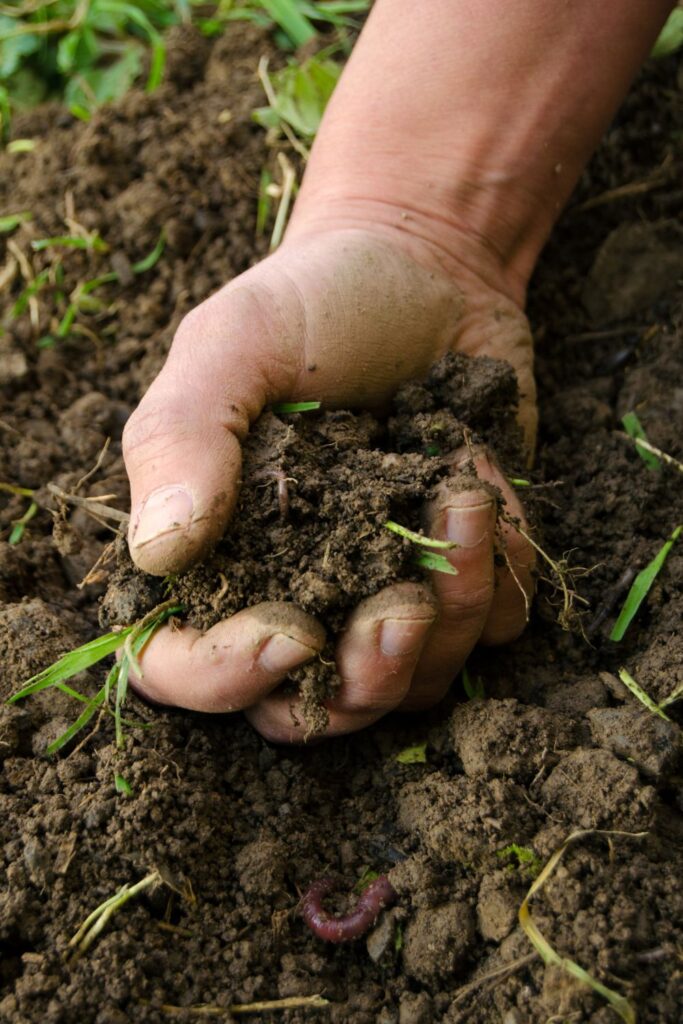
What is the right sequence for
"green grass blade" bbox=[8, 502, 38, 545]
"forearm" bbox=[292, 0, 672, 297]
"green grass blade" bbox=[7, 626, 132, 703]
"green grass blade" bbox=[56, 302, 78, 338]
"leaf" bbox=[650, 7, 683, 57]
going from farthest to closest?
"leaf" bbox=[650, 7, 683, 57]
"green grass blade" bbox=[56, 302, 78, 338]
"forearm" bbox=[292, 0, 672, 297]
"green grass blade" bbox=[8, 502, 38, 545]
"green grass blade" bbox=[7, 626, 132, 703]

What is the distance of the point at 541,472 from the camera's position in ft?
8.68

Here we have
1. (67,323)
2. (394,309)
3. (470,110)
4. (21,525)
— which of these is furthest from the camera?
(67,323)

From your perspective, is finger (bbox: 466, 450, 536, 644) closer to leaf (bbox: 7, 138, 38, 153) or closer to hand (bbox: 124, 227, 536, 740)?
hand (bbox: 124, 227, 536, 740)

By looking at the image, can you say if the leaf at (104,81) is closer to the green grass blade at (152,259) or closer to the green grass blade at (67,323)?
the green grass blade at (152,259)

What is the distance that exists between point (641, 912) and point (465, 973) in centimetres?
39

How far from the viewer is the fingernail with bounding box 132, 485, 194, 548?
1.97m

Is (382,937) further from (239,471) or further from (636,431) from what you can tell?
(636,431)

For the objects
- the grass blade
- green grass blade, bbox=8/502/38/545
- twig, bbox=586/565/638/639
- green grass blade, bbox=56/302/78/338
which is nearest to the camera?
the grass blade

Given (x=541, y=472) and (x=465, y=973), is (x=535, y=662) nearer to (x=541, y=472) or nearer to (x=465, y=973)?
(x=541, y=472)

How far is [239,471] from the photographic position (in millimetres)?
2092

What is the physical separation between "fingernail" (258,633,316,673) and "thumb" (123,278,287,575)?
0.81 ft

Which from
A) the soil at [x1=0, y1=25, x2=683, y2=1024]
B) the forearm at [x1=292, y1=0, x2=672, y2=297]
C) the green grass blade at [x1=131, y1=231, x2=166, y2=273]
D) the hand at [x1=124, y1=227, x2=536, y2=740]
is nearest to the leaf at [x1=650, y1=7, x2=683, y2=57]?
the forearm at [x1=292, y1=0, x2=672, y2=297]

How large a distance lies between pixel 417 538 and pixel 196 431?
21.3 inches

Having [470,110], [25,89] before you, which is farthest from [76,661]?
[25,89]
